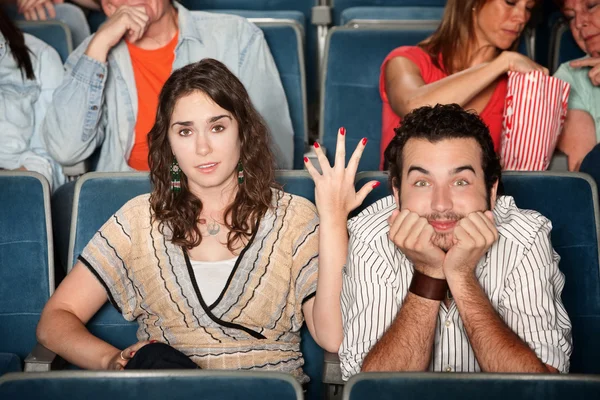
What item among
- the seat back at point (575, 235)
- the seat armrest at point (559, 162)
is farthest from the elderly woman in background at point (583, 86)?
the seat back at point (575, 235)

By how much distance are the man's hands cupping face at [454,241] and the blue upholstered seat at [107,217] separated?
0.38m

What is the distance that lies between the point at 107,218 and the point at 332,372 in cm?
64

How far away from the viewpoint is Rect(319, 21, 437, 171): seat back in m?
2.58

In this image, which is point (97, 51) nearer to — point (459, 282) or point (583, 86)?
point (459, 282)

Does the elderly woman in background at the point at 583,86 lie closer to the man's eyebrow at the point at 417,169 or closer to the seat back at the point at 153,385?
the man's eyebrow at the point at 417,169

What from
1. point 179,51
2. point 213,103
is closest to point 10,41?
point 179,51

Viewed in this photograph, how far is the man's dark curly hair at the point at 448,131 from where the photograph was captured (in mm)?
1688

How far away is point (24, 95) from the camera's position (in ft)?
8.39

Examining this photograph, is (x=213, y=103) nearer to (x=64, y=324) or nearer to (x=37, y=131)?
(x=64, y=324)

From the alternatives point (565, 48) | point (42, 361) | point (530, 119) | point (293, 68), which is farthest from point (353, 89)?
point (42, 361)

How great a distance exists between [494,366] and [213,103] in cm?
80

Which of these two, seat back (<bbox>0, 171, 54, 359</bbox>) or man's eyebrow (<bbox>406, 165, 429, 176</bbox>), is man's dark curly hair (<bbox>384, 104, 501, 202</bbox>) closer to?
man's eyebrow (<bbox>406, 165, 429, 176</bbox>)

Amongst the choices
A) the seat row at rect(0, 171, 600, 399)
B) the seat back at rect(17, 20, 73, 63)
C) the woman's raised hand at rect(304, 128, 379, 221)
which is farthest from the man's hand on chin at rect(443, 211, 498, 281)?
the seat back at rect(17, 20, 73, 63)

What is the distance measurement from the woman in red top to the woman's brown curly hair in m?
0.61
